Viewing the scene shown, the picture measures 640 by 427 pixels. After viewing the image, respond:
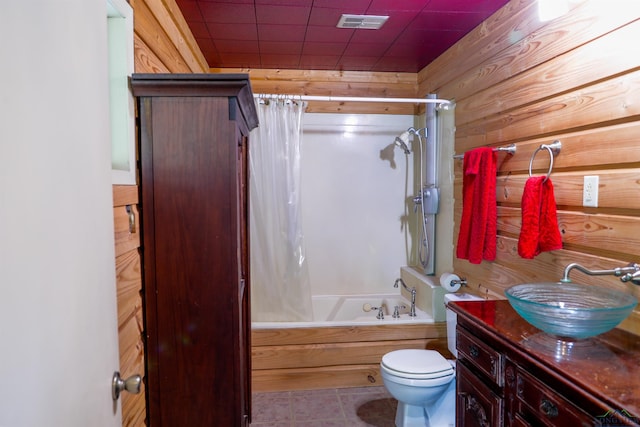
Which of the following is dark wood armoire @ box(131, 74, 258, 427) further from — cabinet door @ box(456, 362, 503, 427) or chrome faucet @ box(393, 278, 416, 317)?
chrome faucet @ box(393, 278, 416, 317)

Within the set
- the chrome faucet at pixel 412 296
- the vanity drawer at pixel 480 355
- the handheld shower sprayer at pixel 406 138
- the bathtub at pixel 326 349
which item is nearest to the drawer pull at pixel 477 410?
the vanity drawer at pixel 480 355

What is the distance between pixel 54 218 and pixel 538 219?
1742mm

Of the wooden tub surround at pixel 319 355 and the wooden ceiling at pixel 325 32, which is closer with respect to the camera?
the wooden ceiling at pixel 325 32

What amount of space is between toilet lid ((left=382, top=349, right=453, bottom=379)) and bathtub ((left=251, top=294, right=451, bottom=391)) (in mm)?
506

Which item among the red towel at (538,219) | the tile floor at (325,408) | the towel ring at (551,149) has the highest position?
the towel ring at (551,149)

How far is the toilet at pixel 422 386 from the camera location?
206 cm

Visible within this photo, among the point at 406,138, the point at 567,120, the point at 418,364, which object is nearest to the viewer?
the point at 567,120

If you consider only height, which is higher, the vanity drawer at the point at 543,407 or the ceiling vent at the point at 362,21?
the ceiling vent at the point at 362,21

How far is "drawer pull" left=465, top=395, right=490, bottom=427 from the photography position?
1473 millimetres

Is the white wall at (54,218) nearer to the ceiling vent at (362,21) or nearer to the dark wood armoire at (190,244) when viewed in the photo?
the dark wood armoire at (190,244)

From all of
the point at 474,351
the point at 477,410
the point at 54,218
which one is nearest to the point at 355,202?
the point at 474,351

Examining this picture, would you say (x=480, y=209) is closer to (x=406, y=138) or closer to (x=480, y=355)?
(x=480, y=355)

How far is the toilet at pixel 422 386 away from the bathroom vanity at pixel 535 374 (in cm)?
36

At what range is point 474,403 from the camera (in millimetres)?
1552
